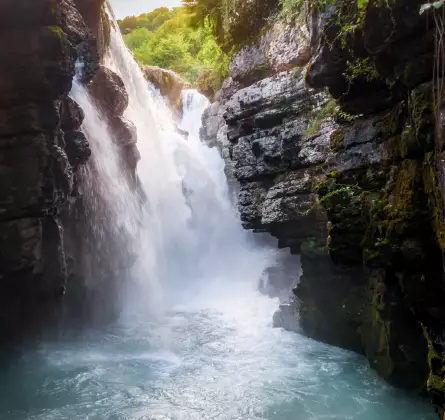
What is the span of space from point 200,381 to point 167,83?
18900mm

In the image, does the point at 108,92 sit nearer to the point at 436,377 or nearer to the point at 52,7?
the point at 52,7

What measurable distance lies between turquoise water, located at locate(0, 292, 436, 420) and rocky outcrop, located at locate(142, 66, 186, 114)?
15.2 metres

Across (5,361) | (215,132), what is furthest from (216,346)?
(215,132)

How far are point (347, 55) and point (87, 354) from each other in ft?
29.6

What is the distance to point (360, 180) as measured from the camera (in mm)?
6090

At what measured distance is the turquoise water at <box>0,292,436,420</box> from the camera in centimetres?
675

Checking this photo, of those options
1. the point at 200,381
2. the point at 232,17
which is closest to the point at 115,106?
the point at 232,17

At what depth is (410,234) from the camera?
15.9 feet

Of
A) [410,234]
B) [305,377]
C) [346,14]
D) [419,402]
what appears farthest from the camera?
[305,377]

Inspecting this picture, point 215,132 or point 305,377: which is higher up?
point 215,132

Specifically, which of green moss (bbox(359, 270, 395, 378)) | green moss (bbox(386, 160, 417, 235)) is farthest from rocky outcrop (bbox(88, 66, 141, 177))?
green moss (bbox(386, 160, 417, 235))

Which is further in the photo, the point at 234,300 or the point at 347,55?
the point at 234,300

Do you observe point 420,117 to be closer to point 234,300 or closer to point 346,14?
point 346,14

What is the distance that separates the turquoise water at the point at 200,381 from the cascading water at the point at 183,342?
30 millimetres
